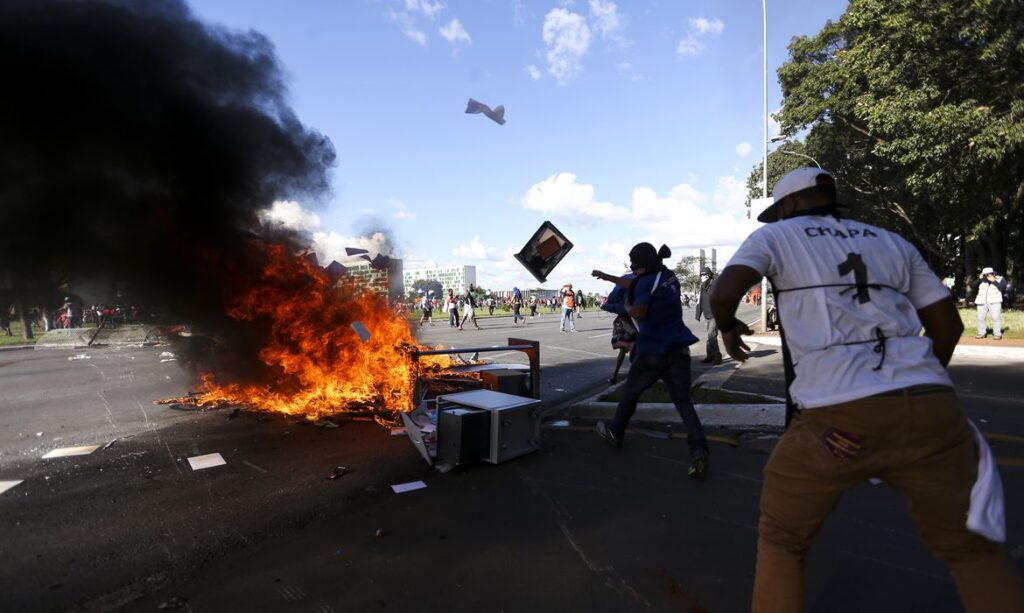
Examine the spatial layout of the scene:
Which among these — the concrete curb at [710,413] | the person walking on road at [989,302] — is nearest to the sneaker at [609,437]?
the concrete curb at [710,413]

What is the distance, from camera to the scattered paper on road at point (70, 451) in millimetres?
5289

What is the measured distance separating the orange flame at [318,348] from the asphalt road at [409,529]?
0.72 meters

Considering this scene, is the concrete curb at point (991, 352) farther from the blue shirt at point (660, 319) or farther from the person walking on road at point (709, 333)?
the blue shirt at point (660, 319)

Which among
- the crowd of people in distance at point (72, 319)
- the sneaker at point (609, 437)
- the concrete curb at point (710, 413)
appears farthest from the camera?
the crowd of people in distance at point (72, 319)

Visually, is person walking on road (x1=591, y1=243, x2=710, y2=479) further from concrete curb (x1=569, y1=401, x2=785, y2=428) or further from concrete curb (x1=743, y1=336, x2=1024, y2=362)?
concrete curb (x1=743, y1=336, x2=1024, y2=362)

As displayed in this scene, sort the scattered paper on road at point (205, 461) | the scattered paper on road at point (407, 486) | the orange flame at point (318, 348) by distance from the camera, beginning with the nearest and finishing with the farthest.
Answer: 1. the scattered paper on road at point (407, 486)
2. the scattered paper on road at point (205, 461)
3. the orange flame at point (318, 348)

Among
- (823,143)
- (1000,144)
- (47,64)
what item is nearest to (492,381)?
(47,64)

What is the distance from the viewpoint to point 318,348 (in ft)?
22.3

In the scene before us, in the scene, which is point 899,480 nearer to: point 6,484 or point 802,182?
point 802,182

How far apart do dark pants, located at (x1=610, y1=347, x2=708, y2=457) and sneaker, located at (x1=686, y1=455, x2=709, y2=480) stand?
0.04 m

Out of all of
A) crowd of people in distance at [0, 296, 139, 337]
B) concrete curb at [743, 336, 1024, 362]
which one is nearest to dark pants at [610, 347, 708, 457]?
concrete curb at [743, 336, 1024, 362]

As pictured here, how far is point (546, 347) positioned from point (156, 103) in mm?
10077

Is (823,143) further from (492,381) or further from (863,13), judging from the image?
(492,381)

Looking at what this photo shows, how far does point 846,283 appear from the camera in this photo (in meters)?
2.04
